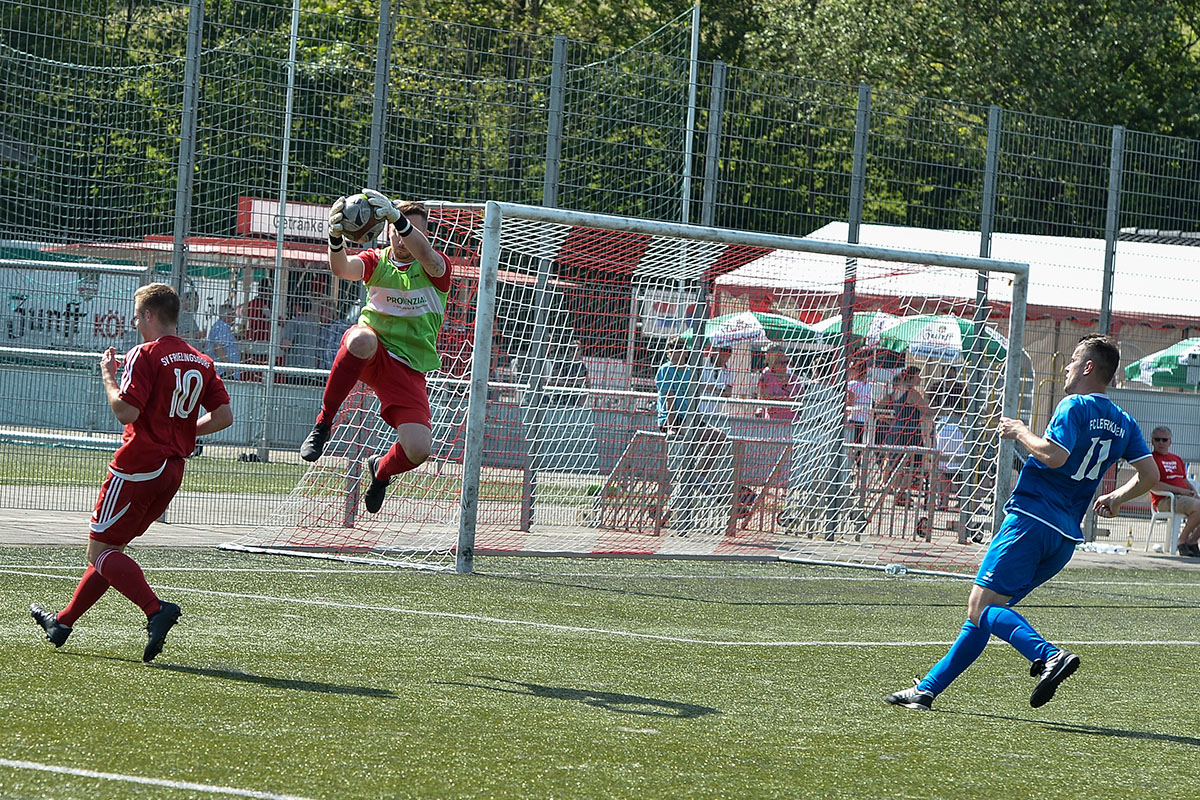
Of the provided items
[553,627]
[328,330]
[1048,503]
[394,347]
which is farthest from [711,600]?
[328,330]

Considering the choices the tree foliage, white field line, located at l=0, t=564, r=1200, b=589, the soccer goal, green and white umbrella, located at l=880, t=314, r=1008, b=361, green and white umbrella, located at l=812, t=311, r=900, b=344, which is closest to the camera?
white field line, located at l=0, t=564, r=1200, b=589

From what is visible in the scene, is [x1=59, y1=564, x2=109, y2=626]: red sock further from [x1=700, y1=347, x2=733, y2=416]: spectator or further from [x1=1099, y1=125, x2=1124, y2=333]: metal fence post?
Result: [x1=1099, y1=125, x2=1124, y2=333]: metal fence post

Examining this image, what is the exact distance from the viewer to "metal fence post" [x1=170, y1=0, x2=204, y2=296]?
1191 cm

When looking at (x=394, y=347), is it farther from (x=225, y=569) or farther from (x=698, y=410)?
(x=698, y=410)

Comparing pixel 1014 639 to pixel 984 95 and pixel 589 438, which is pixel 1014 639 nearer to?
pixel 589 438

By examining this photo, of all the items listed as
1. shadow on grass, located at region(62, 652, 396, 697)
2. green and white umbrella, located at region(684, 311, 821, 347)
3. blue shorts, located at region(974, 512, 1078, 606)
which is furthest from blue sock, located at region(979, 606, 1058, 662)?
green and white umbrella, located at region(684, 311, 821, 347)

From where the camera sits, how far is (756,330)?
13820 millimetres

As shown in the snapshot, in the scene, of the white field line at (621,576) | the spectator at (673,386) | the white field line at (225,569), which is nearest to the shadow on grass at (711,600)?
the white field line at (621,576)

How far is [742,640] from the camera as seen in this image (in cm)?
839

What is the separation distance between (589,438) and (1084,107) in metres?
24.2

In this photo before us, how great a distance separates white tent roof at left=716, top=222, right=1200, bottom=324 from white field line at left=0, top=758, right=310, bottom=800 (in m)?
9.18

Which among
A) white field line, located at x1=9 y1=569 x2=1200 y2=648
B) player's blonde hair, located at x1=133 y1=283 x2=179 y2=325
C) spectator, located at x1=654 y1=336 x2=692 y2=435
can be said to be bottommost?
white field line, located at x1=9 y1=569 x2=1200 y2=648

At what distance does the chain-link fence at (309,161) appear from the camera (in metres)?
12.0

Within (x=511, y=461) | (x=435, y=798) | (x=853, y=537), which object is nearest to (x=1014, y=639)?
(x=435, y=798)
